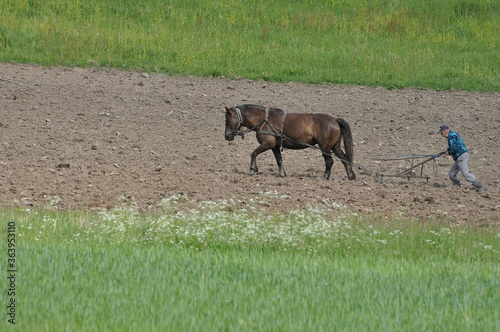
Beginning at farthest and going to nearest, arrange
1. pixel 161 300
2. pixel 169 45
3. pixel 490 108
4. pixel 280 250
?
pixel 169 45 < pixel 490 108 < pixel 280 250 < pixel 161 300

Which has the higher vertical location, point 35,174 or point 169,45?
point 169,45

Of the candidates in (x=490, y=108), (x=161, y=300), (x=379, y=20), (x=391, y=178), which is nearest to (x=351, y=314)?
(x=161, y=300)

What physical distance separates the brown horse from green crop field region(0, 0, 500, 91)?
7.46 meters

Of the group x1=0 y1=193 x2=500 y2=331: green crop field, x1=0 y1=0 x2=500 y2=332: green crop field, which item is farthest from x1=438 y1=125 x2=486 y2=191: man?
x1=0 y1=193 x2=500 y2=331: green crop field

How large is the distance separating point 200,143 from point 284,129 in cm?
283

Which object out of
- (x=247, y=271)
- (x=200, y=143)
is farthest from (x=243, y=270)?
(x=200, y=143)

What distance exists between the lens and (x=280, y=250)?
1090 cm

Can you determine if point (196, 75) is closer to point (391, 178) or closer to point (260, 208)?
point (391, 178)

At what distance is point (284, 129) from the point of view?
→ 1652 cm

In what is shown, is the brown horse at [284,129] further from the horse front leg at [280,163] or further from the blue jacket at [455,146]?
the blue jacket at [455,146]

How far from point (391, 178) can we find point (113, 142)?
559 cm

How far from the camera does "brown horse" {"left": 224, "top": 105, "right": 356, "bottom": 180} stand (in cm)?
1647

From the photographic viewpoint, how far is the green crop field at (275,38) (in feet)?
79.9

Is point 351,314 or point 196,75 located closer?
point 351,314
